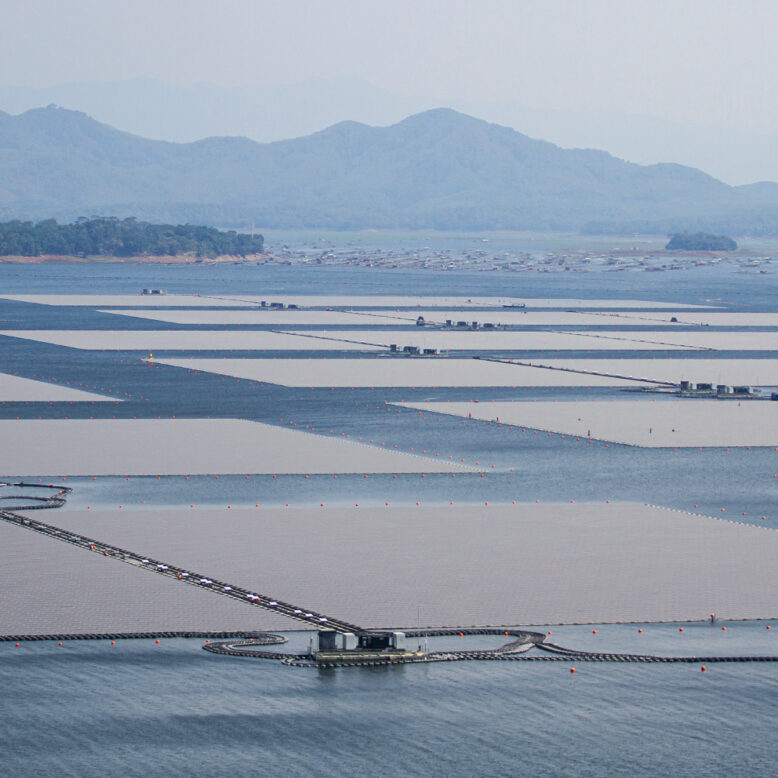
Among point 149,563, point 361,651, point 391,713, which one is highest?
point 149,563

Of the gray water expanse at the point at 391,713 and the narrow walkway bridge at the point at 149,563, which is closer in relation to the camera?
the gray water expanse at the point at 391,713

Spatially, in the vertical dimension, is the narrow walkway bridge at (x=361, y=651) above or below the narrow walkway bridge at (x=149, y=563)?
below

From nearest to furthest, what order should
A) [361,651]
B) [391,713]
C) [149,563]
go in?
[391,713] < [361,651] < [149,563]

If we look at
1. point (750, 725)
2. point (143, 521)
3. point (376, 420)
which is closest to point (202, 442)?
point (376, 420)

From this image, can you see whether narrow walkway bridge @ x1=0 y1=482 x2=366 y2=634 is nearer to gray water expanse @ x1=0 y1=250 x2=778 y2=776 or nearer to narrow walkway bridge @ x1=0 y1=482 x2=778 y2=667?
narrow walkway bridge @ x1=0 y1=482 x2=778 y2=667

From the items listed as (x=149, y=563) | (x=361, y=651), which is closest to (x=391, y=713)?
(x=361, y=651)

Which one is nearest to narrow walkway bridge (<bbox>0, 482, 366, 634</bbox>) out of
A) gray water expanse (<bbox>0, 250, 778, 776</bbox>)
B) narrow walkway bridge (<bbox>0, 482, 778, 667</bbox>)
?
narrow walkway bridge (<bbox>0, 482, 778, 667</bbox>)

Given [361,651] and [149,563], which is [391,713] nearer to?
[361,651]

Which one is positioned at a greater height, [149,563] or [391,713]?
A: [149,563]

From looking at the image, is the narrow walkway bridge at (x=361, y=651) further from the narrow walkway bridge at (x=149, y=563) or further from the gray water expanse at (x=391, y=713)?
the gray water expanse at (x=391, y=713)

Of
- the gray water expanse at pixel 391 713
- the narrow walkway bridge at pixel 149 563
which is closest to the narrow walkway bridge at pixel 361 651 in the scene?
the narrow walkway bridge at pixel 149 563

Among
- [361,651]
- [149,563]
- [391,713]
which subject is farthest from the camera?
[149,563]

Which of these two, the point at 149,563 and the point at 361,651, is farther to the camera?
the point at 149,563
